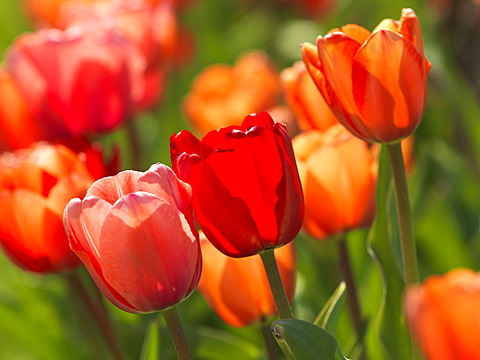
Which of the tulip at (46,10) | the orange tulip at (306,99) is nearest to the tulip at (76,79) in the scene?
the orange tulip at (306,99)

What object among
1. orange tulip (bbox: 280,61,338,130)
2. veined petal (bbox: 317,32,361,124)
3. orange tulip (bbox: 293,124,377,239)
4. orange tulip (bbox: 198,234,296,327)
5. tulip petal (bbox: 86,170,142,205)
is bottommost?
orange tulip (bbox: 198,234,296,327)

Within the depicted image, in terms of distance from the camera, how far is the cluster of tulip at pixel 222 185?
2.08 ft

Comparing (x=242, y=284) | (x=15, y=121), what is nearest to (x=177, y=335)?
(x=242, y=284)

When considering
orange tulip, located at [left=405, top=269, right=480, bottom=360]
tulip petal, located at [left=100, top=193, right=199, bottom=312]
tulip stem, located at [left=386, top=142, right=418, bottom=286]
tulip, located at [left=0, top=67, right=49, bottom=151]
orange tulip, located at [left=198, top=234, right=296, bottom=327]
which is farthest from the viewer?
tulip, located at [left=0, top=67, right=49, bottom=151]

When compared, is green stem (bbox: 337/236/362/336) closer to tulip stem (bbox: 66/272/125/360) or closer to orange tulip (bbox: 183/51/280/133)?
tulip stem (bbox: 66/272/125/360)

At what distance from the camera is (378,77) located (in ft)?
2.31

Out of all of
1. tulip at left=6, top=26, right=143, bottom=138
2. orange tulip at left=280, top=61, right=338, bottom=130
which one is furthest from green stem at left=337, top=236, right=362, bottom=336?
tulip at left=6, top=26, right=143, bottom=138

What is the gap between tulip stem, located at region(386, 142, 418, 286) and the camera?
0.73 meters

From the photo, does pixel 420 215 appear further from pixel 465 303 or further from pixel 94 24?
pixel 465 303

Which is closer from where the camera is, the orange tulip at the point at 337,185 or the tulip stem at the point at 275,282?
the tulip stem at the point at 275,282

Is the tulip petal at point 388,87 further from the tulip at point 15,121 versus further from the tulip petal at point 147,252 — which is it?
the tulip at point 15,121

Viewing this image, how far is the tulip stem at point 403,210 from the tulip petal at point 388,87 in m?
0.02

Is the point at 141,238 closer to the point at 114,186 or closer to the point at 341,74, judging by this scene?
the point at 114,186

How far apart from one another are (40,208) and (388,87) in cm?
37
